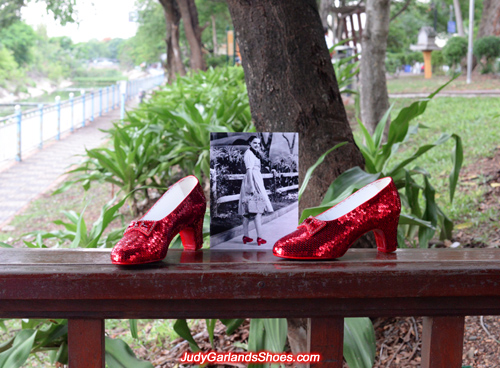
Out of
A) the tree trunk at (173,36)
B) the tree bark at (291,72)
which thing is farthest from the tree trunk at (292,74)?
the tree trunk at (173,36)

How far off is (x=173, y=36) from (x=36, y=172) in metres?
5.83

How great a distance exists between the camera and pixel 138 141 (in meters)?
3.91

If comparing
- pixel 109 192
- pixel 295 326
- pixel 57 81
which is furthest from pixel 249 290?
pixel 57 81

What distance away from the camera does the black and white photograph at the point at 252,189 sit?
108 centimetres

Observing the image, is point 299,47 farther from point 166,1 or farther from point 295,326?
point 166,1

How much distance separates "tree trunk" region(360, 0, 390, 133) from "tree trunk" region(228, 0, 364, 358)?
3128 mm

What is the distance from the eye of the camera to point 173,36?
13484 millimetres

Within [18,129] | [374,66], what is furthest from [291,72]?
[18,129]

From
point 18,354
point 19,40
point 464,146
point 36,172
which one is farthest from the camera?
point 19,40

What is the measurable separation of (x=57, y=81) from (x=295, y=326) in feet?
179

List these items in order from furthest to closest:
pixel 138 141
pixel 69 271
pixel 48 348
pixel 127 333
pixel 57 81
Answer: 1. pixel 57 81
2. pixel 138 141
3. pixel 127 333
4. pixel 48 348
5. pixel 69 271

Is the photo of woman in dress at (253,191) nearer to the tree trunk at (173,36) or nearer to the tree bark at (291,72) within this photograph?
the tree bark at (291,72)

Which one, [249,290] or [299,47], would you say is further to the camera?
[299,47]

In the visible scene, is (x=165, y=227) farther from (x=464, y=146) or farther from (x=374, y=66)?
(x=464, y=146)
